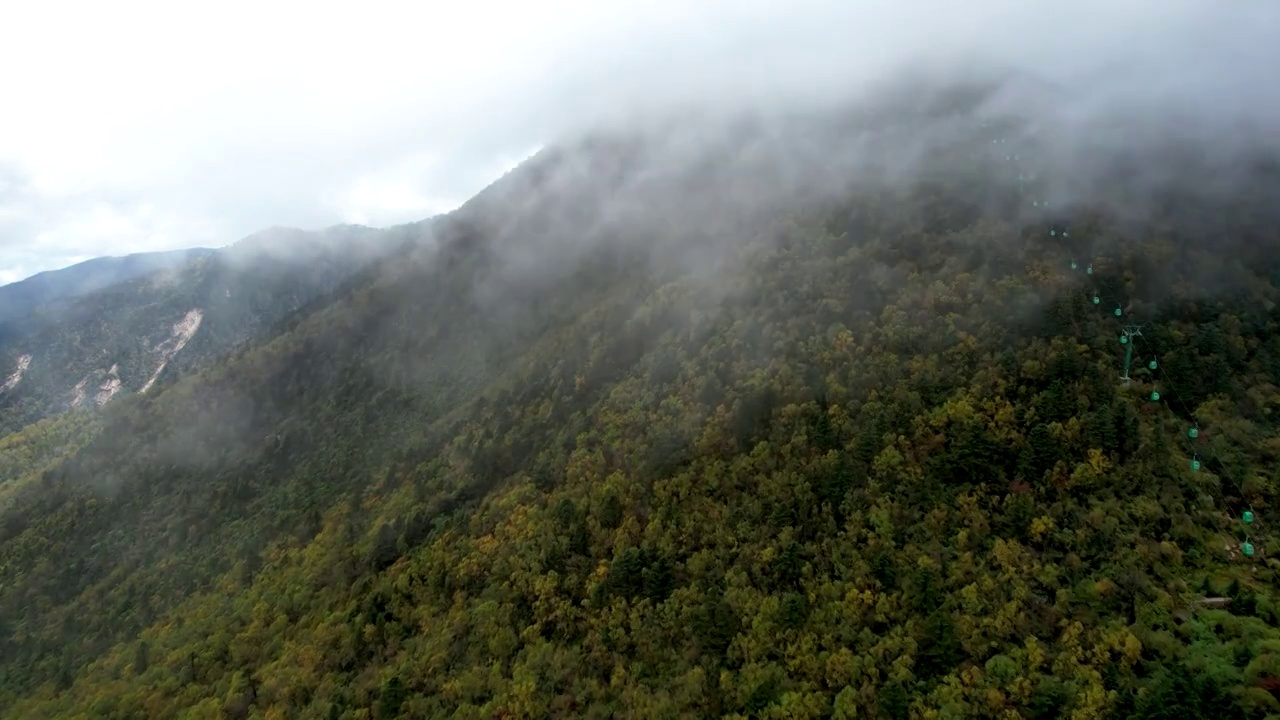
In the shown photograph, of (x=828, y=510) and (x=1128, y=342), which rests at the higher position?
(x=1128, y=342)

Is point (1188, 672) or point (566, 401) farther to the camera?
point (566, 401)

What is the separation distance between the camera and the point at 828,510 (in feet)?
330

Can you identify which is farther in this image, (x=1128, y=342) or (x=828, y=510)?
(x=1128, y=342)

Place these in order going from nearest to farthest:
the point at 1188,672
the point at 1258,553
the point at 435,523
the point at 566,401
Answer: the point at 1188,672
the point at 1258,553
the point at 435,523
the point at 566,401

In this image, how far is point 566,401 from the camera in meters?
156

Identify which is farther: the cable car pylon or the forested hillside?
the cable car pylon

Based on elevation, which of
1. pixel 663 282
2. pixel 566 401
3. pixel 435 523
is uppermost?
pixel 663 282

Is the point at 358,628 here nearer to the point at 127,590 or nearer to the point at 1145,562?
the point at 127,590

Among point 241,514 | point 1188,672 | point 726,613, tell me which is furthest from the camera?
point 241,514

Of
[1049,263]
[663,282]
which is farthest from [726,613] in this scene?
[663,282]

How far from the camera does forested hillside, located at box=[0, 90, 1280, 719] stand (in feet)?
255

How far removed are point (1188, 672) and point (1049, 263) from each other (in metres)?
80.5

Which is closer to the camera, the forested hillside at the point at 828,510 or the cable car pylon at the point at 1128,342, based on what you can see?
the forested hillside at the point at 828,510

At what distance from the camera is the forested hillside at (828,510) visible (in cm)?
7769
